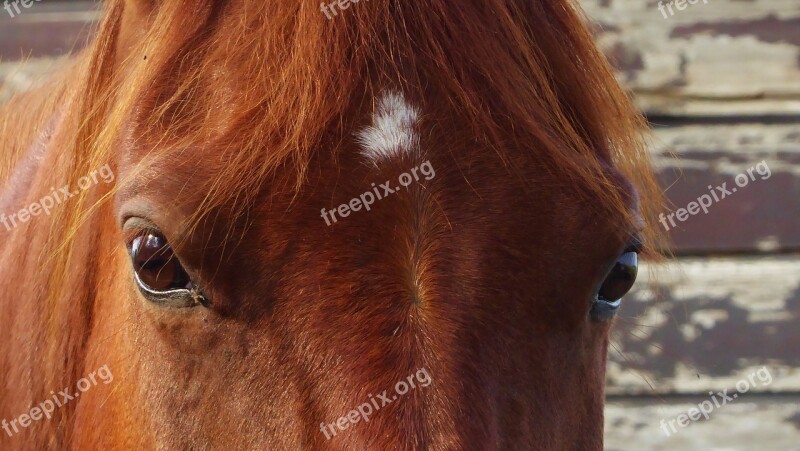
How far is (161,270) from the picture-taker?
90 centimetres

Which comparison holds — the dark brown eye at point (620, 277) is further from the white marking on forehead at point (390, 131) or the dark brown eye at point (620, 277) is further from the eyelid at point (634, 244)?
the white marking on forehead at point (390, 131)

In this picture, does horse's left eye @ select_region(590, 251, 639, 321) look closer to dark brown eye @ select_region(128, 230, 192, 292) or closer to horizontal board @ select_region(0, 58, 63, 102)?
dark brown eye @ select_region(128, 230, 192, 292)

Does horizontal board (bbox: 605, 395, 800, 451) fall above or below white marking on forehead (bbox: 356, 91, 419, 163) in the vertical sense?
below

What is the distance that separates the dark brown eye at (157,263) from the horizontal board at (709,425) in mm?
1583

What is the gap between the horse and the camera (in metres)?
0.84

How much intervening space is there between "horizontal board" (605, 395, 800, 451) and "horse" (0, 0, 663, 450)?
123 centimetres

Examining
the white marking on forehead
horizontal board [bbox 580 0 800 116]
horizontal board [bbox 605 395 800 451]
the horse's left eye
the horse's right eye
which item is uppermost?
the white marking on forehead

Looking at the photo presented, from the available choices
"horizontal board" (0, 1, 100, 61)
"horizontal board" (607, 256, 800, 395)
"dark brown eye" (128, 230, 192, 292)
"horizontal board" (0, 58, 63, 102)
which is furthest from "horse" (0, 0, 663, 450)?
"horizontal board" (0, 1, 100, 61)

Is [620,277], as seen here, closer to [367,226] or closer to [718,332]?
[367,226]

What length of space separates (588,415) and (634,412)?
4.17 feet

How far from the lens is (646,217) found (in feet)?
4.34

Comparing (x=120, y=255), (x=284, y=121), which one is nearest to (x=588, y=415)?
(x=284, y=121)

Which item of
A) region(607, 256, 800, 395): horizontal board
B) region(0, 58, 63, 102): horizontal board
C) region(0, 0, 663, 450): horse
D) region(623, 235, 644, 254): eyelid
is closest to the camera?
region(0, 0, 663, 450): horse

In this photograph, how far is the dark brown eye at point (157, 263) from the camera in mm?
899
